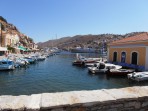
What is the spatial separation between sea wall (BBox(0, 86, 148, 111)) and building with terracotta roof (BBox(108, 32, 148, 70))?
925 inches

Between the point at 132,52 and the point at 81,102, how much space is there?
2696 centimetres

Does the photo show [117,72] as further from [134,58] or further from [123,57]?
[123,57]

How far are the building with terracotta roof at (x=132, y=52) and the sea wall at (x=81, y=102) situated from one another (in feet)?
77.1

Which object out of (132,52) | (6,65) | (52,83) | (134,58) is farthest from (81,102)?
(6,65)

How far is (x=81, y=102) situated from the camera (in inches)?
156

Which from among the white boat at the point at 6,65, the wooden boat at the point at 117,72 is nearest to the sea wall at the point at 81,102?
the wooden boat at the point at 117,72

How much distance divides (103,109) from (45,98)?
1.39 meters

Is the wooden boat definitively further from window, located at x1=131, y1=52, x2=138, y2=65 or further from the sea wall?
the sea wall

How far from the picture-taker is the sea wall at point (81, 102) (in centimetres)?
376

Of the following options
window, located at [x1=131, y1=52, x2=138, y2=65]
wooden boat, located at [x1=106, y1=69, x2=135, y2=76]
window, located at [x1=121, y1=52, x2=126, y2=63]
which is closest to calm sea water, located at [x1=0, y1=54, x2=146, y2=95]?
wooden boat, located at [x1=106, y1=69, x2=135, y2=76]

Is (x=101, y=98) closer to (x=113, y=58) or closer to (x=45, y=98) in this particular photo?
(x=45, y=98)

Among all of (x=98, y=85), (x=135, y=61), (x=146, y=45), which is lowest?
(x=98, y=85)

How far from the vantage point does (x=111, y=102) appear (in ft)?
13.6

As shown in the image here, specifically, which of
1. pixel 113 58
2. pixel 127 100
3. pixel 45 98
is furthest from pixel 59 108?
pixel 113 58
